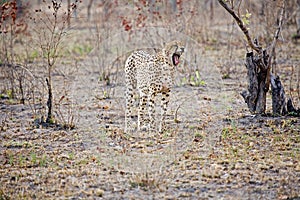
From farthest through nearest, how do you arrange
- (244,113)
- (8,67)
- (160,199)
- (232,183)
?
(8,67), (244,113), (232,183), (160,199)

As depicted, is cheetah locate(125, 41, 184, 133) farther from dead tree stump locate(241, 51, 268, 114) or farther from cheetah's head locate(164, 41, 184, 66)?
dead tree stump locate(241, 51, 268, 114)

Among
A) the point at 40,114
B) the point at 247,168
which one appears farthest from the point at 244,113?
the point at 40,114

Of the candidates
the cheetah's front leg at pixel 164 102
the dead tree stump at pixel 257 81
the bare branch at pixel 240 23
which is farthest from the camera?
the dead tree stump at pixel 257 81

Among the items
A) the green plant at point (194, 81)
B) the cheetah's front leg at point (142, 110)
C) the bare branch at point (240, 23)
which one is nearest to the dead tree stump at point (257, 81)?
the bare branch at point (240, 23)

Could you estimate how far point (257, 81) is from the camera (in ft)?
28.7

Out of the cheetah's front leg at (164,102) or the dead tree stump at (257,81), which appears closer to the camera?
the cheetah's front leg at (164,102)

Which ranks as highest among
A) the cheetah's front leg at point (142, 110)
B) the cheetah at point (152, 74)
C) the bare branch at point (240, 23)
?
the bare branch at point (240, 23)

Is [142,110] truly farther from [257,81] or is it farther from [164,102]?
[257,81]

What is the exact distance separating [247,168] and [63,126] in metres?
3.31

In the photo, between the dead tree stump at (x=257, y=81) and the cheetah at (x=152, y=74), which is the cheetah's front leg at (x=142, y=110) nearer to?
the cheetah at (x=152, y=74)

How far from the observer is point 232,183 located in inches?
244

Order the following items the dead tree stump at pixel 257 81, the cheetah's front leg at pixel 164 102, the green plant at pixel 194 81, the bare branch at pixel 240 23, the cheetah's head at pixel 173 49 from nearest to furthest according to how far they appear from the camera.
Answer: the bare branch at pixel 240 23
the cheetah's head at pixel 173 49
the cheetah's front leg at pixel 164 102
the dead tree stump at pixel 257 81
the green plant at pixel 194 81

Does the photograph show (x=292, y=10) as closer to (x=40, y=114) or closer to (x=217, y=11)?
(x=217, y=11)

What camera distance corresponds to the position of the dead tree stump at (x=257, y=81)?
8.59 meters
